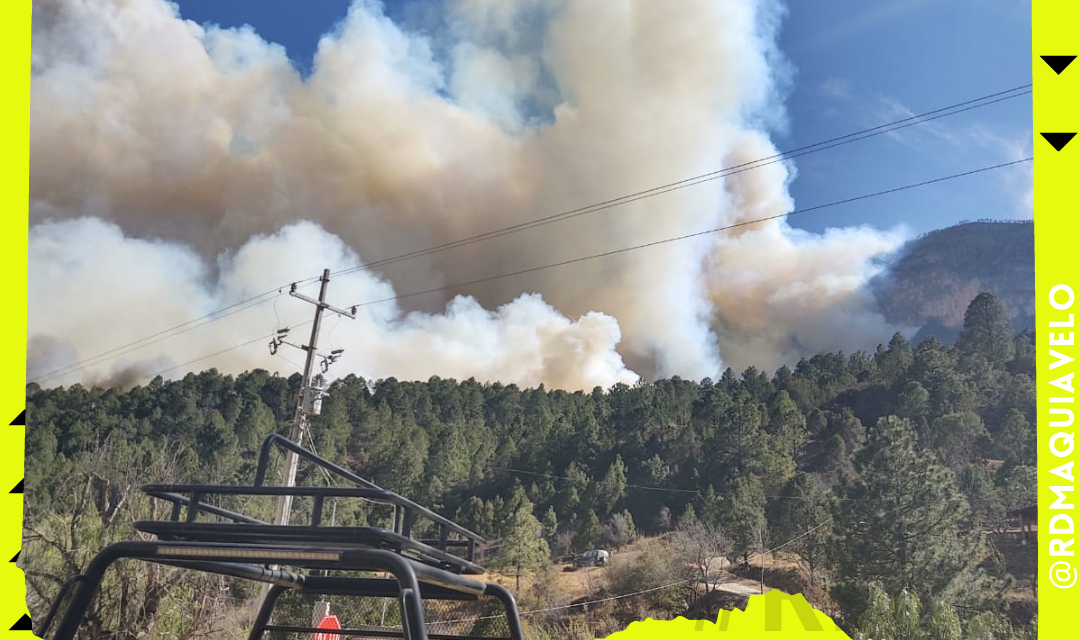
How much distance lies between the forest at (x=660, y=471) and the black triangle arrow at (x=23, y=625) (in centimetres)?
1143

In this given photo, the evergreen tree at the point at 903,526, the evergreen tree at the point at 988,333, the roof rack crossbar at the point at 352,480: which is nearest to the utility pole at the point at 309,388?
the roof rack crossbar at the point at 352,480

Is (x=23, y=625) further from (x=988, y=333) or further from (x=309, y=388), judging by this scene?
(x=988, y=333)

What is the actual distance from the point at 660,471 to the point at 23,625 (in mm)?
51819

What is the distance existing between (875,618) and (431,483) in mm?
30189

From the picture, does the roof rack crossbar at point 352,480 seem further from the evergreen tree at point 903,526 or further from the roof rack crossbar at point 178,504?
the evergreen tree at point 903,526

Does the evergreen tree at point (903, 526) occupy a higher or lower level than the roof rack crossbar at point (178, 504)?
higher

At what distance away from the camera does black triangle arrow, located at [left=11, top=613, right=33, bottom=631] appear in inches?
55.8

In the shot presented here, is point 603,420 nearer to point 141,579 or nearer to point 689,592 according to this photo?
point 689,592

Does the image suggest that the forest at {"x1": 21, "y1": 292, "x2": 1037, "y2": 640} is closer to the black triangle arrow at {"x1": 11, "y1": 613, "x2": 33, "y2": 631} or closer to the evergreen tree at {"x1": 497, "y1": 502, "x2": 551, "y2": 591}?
the evergreen tree at {"x1": 497, "y1": 502, "x2": 551, "y2": 591}

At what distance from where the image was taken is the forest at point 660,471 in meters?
19.5

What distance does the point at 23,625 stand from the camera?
1435mm

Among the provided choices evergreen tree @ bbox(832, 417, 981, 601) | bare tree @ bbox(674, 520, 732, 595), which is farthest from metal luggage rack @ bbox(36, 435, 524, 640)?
bare tree @ bbox(674, 520, 732, 595)

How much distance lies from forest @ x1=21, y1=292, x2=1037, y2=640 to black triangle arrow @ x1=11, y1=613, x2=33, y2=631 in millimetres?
11434

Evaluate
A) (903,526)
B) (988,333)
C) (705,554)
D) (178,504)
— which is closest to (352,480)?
(178,504)
